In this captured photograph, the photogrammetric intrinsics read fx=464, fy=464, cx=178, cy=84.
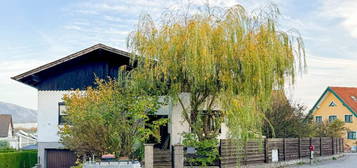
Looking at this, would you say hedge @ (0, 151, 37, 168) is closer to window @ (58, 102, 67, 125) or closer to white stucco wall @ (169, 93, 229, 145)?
window @ (58, 102, 67, 125)

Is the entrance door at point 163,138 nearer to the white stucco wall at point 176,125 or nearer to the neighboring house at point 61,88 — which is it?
the neighboring house at point 61,88

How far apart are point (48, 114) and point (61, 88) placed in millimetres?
1354

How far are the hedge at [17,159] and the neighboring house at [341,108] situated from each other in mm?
30319

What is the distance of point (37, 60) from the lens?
904 inches

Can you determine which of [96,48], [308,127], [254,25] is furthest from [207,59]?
[308,127]

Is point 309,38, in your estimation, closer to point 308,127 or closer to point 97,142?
point 97,142

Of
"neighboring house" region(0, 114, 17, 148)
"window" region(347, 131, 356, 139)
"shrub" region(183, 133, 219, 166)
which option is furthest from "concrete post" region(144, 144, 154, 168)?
"neighboring house" region(0, 114, 17, 148)

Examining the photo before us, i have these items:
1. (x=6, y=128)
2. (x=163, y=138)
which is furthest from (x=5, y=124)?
(x=163, y=138)

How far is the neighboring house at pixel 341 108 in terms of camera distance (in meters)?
47.0

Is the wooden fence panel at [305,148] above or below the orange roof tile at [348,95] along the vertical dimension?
below

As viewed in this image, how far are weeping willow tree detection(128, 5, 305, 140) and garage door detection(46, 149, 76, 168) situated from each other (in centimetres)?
587

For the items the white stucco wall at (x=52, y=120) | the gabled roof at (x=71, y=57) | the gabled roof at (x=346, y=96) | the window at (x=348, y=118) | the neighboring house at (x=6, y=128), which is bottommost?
the neighboring house at (x=6, y=128)

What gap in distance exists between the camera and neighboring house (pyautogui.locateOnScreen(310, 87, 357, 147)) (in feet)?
154

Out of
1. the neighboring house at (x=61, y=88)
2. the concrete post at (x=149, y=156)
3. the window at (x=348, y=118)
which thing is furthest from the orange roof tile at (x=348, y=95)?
the concrete post at (x=149, y=156)
